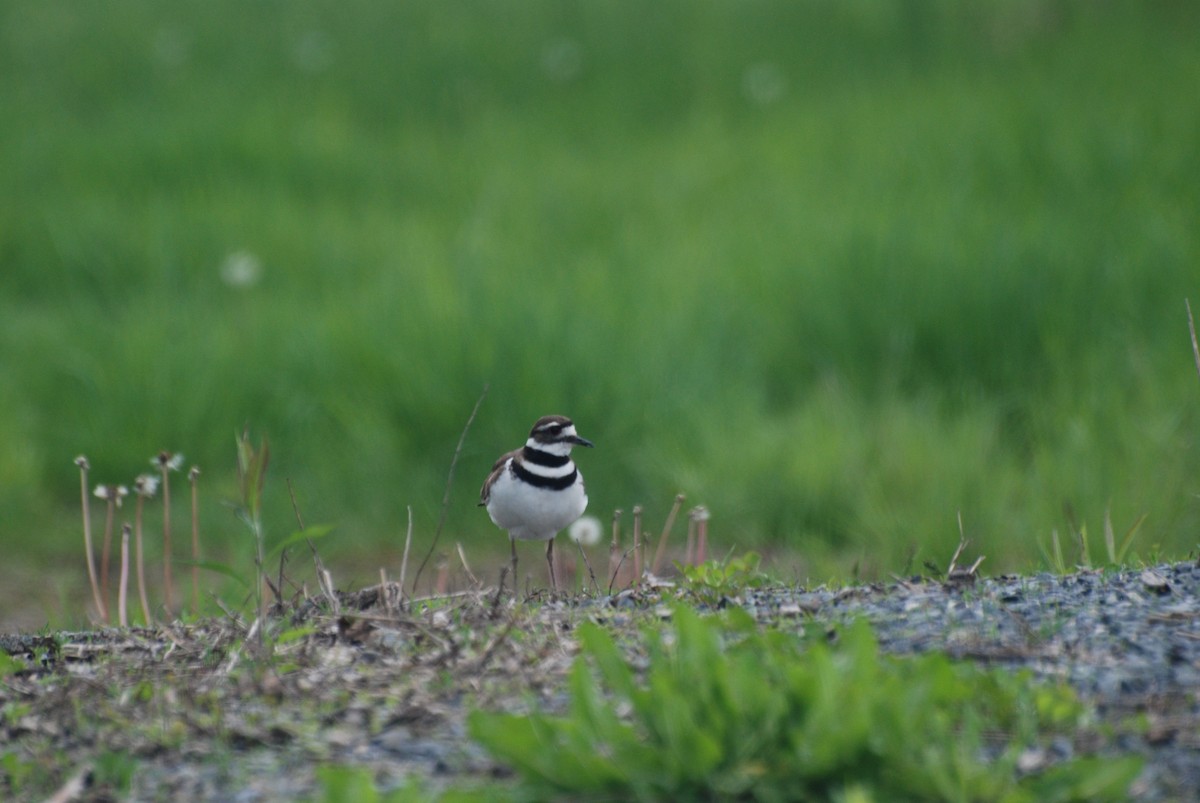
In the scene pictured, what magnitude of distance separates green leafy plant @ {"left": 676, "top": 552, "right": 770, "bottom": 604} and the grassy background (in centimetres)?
207

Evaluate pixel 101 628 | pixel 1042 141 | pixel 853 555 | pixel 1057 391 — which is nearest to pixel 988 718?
pixel 101 628

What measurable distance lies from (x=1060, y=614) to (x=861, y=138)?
7404 mm

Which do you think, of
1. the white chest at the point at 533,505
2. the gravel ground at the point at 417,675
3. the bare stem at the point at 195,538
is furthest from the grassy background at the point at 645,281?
the gravel ground at the point at 417,675

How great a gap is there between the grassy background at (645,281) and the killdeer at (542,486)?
1880mm

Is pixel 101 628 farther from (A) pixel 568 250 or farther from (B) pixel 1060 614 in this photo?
(A) pixel 568 250

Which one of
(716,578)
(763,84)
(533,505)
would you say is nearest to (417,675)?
(716,578)

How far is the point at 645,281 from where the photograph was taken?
8312 millimetres

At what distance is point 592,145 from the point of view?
11242mm

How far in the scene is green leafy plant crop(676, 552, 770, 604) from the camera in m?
3.61

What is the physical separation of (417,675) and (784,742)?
38.6 inches

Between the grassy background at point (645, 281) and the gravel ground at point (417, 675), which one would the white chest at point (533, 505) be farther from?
the grassy background at point (645, 281)

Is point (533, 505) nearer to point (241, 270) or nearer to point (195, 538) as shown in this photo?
point (195, 538)

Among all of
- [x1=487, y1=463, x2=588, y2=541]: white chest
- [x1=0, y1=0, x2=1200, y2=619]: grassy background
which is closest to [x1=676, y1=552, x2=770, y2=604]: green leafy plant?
[x1=487, y1=463, x2=588, y2=541]: white chest

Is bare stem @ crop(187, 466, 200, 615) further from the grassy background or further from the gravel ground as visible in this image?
the grassy background
